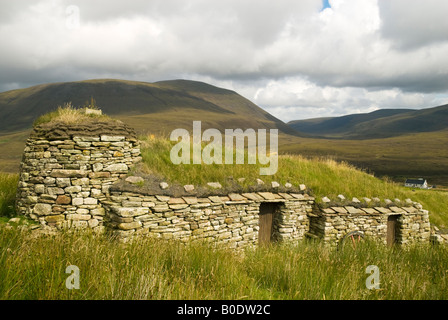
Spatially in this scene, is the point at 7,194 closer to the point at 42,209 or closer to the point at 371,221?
the point at 42,209

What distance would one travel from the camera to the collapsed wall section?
6.94m

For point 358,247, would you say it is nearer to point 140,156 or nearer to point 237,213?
point 237,213

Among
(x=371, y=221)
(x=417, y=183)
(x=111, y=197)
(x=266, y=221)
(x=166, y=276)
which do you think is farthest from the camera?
(x=417, y=183)

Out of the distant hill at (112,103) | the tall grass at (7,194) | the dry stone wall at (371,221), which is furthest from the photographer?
the distant hill at (112,103)

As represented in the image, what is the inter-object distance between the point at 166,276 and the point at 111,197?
4.20m

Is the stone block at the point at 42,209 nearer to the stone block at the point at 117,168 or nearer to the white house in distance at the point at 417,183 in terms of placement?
the stone block at the point at 117,168

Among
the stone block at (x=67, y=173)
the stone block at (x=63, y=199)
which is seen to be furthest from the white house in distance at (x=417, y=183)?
the stone block at (x=63, y=199)

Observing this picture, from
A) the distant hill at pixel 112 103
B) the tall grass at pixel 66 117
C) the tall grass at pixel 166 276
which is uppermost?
the distant hill at pixel 112 103

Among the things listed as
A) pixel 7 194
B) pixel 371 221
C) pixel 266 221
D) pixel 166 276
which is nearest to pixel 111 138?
pixel 7 194

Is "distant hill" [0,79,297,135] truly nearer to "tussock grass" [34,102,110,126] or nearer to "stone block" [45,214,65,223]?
"tussock grass" [34,102,110,126]

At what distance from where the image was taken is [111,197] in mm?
7277

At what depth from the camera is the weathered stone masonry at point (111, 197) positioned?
22.9 feet

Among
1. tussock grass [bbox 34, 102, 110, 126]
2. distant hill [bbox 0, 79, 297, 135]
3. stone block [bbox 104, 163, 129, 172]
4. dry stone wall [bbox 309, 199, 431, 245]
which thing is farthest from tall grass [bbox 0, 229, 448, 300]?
distant hill [bbox 0, 79, 297, 135]
